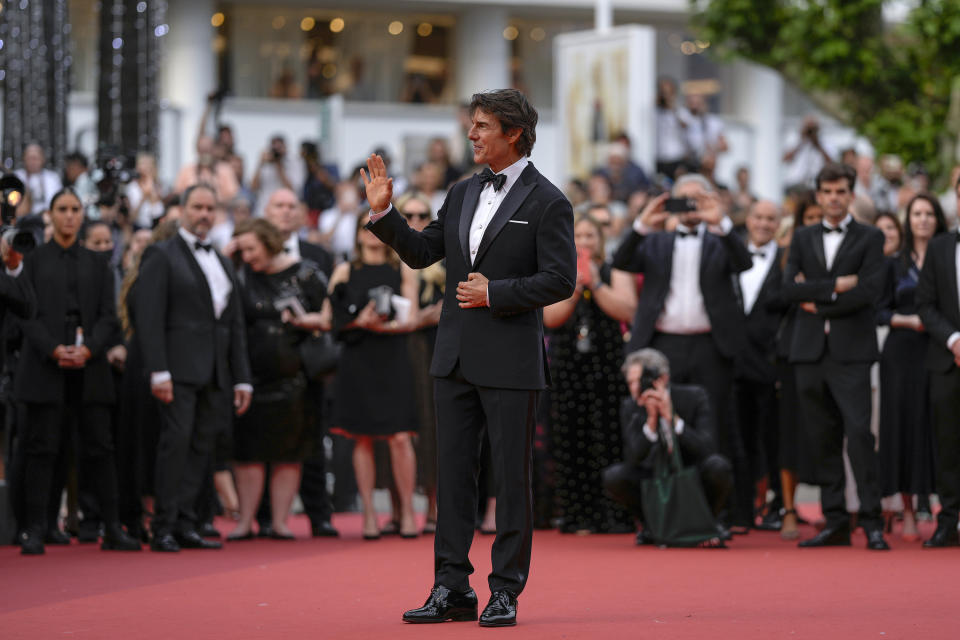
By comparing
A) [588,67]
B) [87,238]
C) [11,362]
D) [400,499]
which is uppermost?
[588,67]

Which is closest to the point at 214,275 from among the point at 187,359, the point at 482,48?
the point at 187,359

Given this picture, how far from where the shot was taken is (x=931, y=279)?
31.1 feet

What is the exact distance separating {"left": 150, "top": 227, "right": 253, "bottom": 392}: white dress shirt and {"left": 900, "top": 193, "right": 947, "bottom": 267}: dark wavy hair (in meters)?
4.13

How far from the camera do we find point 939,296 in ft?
31.0

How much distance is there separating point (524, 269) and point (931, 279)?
380cm

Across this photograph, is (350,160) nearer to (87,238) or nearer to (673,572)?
(87,238)

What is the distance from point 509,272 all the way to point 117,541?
390 centimetres

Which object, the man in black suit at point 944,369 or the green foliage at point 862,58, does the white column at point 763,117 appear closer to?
the green foliage at point 862,58

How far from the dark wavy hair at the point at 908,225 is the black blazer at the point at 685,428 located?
1.62m

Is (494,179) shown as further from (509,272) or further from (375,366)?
(375,366)

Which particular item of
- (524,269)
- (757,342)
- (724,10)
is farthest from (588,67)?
(524,269)

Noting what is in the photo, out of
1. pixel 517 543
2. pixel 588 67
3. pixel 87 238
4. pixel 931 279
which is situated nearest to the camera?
pixel 517 543

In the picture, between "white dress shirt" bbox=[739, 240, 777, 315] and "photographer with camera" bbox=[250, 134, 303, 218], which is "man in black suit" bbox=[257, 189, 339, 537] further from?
"photographer with camera" bbox=[250, 134, 303, 218]

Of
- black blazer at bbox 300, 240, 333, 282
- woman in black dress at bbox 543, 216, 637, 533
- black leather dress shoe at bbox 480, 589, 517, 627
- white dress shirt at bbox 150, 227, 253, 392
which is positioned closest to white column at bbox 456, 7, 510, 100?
black blazer at bbox 300, 240, 333, 282
